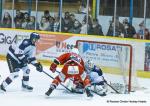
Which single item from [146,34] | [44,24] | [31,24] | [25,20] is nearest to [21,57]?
[146,34]

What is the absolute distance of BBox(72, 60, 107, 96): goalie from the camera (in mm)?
9484

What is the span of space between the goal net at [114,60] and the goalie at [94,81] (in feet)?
1.50

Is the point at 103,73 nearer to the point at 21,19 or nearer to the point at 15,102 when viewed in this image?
the point at 15,102

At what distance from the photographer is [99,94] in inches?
374

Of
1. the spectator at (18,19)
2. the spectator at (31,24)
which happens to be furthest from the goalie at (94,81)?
the spectator at (18,19)

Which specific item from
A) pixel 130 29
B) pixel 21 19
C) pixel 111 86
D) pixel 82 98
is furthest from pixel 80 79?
pixel 21 19

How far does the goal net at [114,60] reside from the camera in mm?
10225

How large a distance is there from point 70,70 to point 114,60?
1.88 metres

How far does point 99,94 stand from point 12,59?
5.10ft

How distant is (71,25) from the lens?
14.7 metres

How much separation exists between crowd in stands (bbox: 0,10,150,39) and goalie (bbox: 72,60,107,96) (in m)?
4.00

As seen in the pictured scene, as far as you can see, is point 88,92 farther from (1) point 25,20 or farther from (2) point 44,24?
(1) point 25,20

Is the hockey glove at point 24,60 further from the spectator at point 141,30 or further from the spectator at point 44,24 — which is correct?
the spectator at point 44,24

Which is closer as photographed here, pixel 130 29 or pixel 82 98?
pixel 82 98
